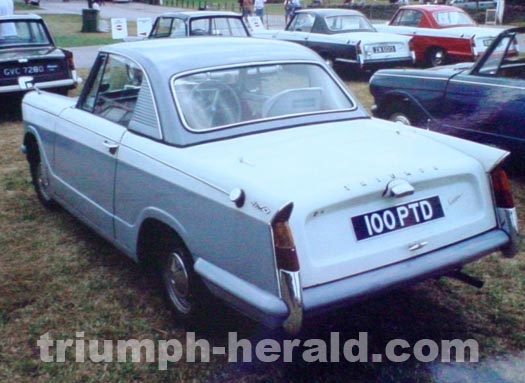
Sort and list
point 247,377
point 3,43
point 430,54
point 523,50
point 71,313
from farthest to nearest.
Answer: point 430,54 → point 3,43 → point 523,50 → point 71,313 → point 247,377

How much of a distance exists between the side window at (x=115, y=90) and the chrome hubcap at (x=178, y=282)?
3.38 feet

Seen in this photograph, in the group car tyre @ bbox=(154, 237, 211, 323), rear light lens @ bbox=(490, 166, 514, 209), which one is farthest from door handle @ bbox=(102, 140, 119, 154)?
rear light lens @ bbox=(490, 166, 514, 209)

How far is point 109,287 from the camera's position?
465cm

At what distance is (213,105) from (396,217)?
1350mm

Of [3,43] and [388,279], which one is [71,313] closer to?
[388,279]

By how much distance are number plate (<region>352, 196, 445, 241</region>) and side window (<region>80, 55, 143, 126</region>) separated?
1.81 metres

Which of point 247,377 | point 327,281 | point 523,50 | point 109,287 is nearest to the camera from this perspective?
point 327,281

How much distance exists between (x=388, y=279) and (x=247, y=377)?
90 centimetres

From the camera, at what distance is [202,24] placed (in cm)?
1223

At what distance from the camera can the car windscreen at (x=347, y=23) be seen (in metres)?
14.4

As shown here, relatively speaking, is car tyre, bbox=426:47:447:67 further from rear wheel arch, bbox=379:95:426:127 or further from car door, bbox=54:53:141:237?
car door, bbox=54:53:141:237

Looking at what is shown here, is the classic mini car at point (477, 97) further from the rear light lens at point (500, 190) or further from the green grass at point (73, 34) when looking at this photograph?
the green grass at point (73, 34)

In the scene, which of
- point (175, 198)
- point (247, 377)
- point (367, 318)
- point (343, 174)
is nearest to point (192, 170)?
point (175, 198)

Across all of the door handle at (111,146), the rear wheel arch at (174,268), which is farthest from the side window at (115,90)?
the rear wheel arch at (174,268)
